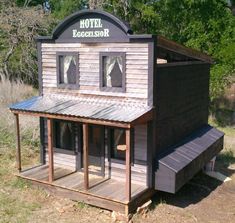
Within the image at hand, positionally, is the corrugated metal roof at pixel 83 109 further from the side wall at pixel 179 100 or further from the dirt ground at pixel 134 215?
the dirt ground at pixel 134 215

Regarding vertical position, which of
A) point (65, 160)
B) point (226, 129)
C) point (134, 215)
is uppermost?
point (65, 160)

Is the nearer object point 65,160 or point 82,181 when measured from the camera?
point 82,181

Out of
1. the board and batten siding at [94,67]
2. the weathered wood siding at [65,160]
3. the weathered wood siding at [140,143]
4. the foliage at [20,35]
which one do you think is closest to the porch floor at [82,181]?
the weathered wood siding at [65,160]

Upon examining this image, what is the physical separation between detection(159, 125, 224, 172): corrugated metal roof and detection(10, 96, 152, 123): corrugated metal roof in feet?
5.39

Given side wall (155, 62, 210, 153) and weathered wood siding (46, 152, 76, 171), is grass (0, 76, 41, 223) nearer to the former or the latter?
weathered wood siding (46, 152, 76, 171)

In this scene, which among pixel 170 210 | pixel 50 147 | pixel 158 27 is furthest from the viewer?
pixel 158 27

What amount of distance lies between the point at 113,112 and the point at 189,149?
2981mm

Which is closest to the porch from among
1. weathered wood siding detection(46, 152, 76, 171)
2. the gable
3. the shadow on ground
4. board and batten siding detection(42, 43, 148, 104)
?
weathered wood siding detection(46, 152, 76, 171)

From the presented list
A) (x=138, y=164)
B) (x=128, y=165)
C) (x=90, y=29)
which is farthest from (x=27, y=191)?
(x=90, y=29)

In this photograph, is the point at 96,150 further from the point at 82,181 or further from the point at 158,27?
the point at 158,27

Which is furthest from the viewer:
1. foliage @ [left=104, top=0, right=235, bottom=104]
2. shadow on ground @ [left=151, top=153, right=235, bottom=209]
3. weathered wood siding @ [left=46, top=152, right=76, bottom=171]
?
foliage @ [left=104, top=0, right=235, bottom=104]

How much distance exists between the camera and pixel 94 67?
11719mm

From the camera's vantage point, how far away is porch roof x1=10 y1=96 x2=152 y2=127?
10.4 metres

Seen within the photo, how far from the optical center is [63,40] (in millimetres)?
12141
